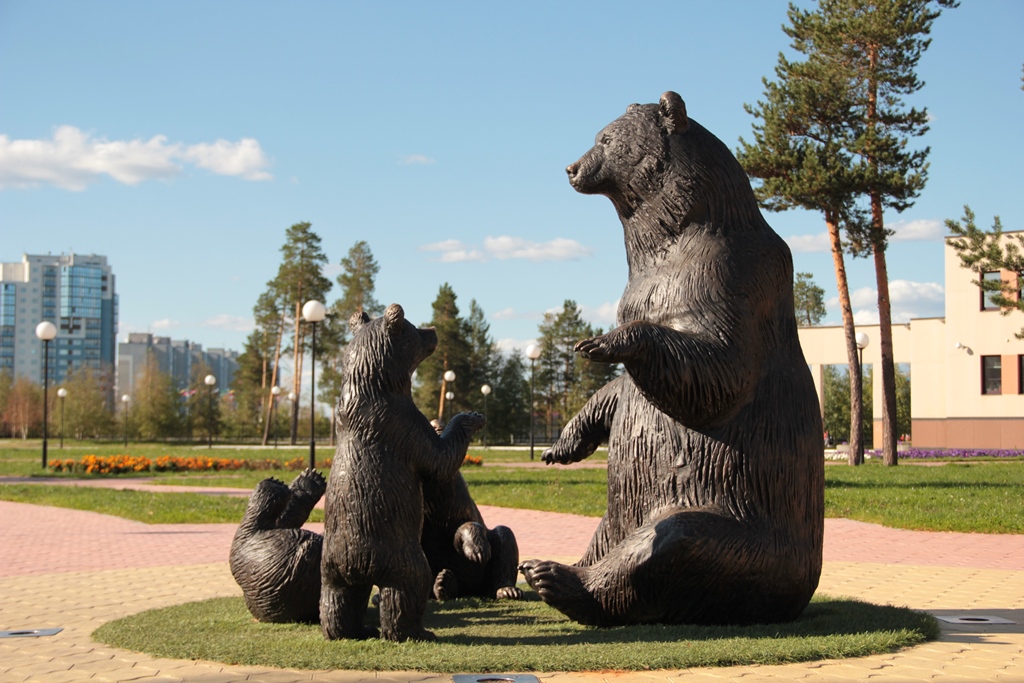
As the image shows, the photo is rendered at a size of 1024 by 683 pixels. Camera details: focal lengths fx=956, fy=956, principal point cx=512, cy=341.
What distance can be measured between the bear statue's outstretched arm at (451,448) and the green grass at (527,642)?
0.83 metres

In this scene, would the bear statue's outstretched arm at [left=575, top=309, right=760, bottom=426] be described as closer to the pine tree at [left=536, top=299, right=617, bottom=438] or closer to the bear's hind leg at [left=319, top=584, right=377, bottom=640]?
the bear's hind leg at [left=319, top=584, right=377, bottom=640]

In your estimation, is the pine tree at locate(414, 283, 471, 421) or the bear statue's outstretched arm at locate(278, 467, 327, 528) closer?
the bear statue's outstretched arm at locate(278, 467, 327, 528)

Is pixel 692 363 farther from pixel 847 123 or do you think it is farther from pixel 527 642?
pixel 847 123

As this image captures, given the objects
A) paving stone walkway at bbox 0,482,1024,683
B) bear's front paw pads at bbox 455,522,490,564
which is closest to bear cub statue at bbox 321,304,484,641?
paving stone walkway at bbox 0,482,1024,683

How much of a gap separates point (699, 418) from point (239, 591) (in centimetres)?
446

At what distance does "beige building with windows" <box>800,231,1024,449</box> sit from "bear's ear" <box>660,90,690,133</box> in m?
35.6

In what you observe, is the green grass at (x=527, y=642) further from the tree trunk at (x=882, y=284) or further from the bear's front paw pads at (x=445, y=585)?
the tree trunk at (x=882, y=284)

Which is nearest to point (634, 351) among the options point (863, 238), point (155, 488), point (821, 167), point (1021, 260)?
point (1021, 260)

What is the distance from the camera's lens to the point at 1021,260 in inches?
713

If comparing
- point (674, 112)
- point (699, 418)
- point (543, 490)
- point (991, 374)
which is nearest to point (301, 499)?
point (699, 418)

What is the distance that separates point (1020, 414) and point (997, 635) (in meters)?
37.3

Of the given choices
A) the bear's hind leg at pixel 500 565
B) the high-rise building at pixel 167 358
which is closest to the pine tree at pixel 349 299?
the bear's hind leg at pixel 500 565

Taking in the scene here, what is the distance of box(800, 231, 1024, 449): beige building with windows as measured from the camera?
124 feet

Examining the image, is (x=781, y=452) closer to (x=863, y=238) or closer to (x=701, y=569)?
(x=701, y=569)
